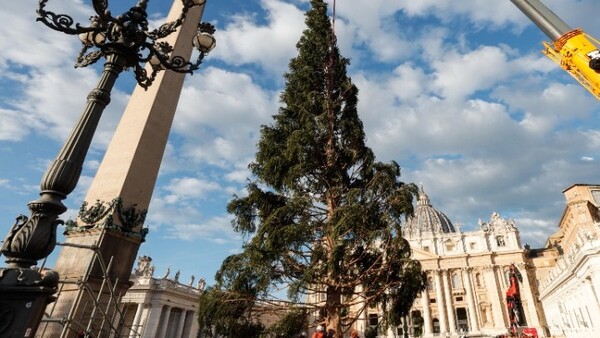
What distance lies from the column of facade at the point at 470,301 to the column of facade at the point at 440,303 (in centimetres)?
341

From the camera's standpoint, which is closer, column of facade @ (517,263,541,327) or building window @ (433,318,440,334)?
column of facade @ (517,263,541,327)

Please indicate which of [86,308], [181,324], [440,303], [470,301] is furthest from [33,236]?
[470,301]

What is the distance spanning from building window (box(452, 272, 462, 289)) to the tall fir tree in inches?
1958

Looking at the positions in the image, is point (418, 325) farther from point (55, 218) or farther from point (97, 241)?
point (55, 218)

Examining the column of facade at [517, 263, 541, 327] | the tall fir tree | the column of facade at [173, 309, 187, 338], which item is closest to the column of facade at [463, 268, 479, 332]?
the column of facade at [517, 263, 541, 327]

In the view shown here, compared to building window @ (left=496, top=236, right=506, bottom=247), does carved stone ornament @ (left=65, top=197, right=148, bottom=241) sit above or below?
below

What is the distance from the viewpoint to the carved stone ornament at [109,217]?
247 inches

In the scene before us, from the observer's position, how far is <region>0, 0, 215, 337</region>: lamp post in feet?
10.6

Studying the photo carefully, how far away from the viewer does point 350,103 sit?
42.8ft

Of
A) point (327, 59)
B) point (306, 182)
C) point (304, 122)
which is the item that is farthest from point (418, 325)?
point (327, 59)

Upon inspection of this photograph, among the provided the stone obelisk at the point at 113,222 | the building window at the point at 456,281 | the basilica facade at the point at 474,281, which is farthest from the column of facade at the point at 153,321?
the building window at the point at 456,281

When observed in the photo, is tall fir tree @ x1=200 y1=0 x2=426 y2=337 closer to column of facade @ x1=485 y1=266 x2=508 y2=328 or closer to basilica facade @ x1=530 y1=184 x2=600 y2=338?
basilica facade @ x1=530 y1=184 x2=600 y2=338

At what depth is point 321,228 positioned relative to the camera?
34.2ft

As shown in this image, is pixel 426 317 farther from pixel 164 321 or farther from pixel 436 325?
pixel 164 321
